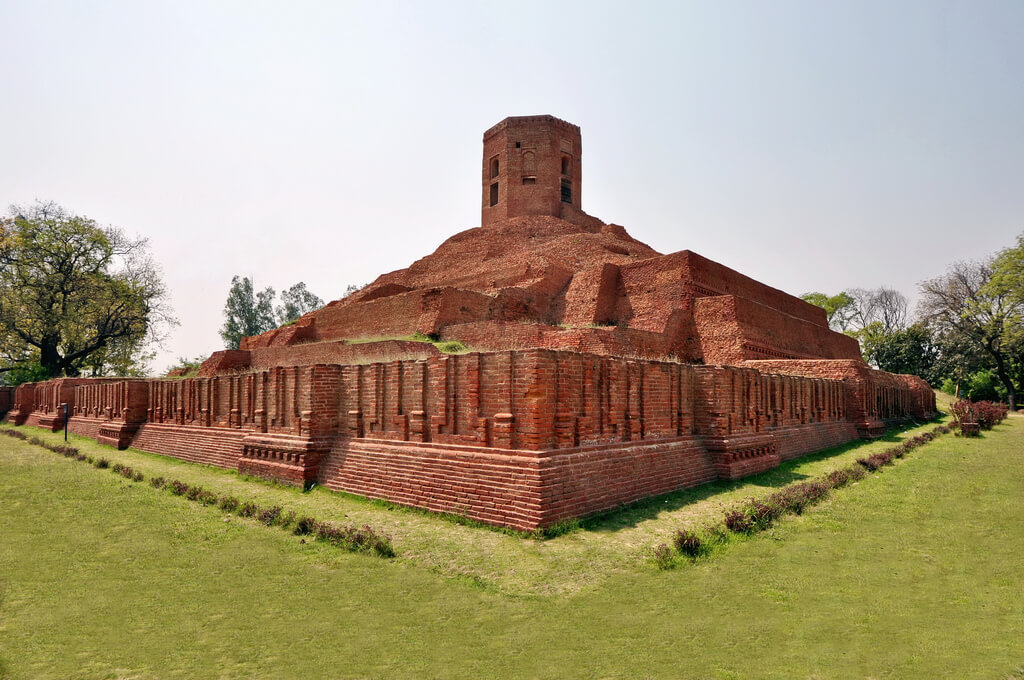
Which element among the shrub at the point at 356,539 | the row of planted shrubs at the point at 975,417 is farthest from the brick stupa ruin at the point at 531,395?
the row of planted shrubs at the point at 975,417

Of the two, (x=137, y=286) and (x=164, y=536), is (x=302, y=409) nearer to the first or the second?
(x=164, y=536)

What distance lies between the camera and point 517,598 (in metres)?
4.22

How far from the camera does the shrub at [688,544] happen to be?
16.9ft

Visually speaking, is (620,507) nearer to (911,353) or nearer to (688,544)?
(688,544)

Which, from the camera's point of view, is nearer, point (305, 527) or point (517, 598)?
point (517, 598)

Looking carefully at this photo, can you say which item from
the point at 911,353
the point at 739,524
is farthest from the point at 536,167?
the point at 739,524

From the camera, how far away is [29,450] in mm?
14688

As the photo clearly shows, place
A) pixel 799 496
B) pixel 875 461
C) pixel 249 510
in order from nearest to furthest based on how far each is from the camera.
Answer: pixel 249 510 < pixel 799 496 < pixel 875 461

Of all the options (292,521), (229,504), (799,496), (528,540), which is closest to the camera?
(528,540)

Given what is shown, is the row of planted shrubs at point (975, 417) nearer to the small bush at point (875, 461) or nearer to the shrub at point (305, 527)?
the small bush at point (875, 461)

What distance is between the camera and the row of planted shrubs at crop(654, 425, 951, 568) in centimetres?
516

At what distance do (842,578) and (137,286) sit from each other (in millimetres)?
36544

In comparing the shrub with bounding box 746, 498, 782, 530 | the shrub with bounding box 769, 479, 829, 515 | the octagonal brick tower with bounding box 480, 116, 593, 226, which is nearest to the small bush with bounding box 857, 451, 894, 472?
the shrub with bounding box 769, 479, 829, 515

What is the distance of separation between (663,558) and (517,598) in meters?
1.50
